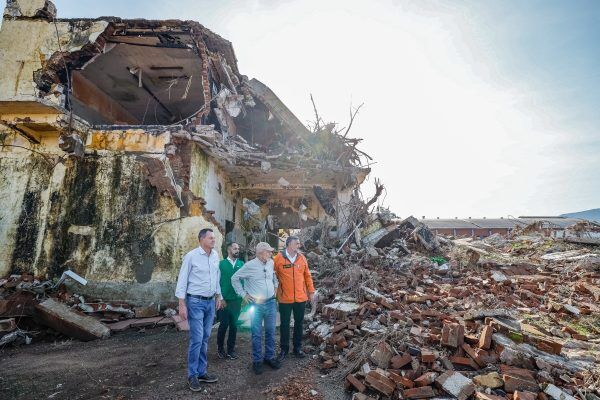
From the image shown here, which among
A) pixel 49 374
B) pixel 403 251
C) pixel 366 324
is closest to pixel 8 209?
pixel 49 374

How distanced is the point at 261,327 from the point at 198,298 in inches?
39.8

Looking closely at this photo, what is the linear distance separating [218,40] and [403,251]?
8224mm

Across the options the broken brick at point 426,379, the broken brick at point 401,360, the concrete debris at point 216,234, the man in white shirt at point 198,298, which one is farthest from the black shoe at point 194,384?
the broken brick at point 426,379

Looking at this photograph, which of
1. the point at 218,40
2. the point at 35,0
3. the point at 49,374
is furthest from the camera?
the point at 218,40

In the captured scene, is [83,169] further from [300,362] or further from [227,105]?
[300,362]

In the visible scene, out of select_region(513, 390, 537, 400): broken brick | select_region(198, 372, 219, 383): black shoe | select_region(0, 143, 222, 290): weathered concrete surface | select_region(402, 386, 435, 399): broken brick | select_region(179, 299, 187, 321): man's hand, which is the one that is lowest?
select_region(198, 372, 219, 383): black shoe

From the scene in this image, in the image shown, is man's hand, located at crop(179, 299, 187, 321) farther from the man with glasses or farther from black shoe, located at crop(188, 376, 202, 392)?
the man with glasses

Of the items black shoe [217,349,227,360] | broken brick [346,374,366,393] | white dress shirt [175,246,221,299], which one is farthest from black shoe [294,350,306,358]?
white dress shirt [175,246,221,299]

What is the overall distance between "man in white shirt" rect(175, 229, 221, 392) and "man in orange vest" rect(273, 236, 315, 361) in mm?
1034

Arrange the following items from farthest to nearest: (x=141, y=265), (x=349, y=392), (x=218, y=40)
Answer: (x=218, y=40)
(x=141, y=265)
(x=349, y=392)

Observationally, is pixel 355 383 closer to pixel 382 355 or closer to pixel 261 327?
pixel 382 355

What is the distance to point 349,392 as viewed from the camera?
351cm

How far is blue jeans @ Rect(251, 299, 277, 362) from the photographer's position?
4059mm

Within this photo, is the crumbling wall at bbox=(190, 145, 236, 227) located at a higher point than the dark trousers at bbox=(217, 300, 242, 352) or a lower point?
higher
